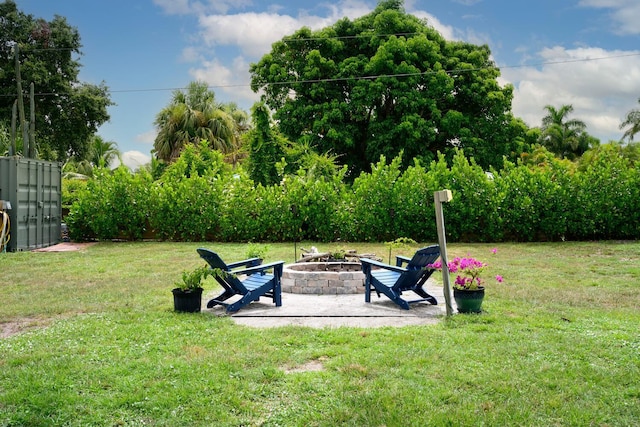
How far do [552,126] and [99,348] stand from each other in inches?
1937

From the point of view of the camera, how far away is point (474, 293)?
22.0ft

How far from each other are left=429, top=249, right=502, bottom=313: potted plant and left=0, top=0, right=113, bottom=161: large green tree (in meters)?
27.7

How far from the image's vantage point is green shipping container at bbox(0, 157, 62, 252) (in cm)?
1461

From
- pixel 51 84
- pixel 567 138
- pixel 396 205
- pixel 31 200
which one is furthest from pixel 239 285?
pixel 567 138

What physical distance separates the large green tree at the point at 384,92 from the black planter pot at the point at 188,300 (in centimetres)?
1804

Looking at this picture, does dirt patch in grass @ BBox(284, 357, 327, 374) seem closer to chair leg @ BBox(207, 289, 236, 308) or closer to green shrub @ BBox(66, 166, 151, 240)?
chair leg @ BBox(207, 289, 236, 308)

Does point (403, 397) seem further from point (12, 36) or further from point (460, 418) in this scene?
point (12, 36)

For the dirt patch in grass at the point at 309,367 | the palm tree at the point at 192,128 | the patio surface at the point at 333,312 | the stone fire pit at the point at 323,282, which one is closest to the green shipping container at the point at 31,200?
the patio surface at the point at 333,312

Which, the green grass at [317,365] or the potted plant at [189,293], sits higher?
the potted plant at [189,293]

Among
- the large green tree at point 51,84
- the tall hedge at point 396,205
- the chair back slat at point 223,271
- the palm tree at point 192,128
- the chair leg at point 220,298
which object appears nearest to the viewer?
the chair back slat at point 223,271

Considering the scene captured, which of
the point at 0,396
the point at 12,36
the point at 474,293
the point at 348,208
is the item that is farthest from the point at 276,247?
the point at 12,36

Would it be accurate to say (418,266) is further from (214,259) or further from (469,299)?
(214,259)

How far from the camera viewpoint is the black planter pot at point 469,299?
6.71 m

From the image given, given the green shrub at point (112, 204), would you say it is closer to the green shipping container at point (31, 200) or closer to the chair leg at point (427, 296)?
the green shipping container at point (31, 200)
